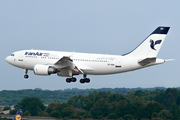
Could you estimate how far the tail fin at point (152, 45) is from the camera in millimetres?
62750

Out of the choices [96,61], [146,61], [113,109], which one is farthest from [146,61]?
[113,109]

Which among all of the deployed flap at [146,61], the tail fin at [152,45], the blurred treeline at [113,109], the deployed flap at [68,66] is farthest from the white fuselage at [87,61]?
the blurred treeline at [113,109]

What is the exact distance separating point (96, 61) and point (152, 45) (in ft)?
35.3

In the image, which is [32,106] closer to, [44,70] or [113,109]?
[113,109]

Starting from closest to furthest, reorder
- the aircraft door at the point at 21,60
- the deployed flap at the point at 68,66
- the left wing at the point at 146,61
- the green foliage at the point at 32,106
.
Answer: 1. the left wing at the point at 146,61
2. the deployed flap at the point at 68,66
3. the aircraft door at the point at 21,60
4. the green foliage at the point at 32,106

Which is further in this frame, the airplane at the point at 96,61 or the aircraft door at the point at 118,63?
the aircraft door at the point at 118,63

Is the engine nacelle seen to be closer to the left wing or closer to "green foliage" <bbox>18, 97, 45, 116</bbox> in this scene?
the left wing

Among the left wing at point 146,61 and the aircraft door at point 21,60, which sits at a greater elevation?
the aircraft door at point 21,60

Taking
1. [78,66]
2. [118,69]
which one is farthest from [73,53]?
[118,69]

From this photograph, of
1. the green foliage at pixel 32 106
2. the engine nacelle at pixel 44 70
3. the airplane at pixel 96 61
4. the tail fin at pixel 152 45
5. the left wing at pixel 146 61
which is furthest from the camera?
the green foliage at pixel 32 106

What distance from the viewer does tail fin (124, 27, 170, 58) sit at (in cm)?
6275

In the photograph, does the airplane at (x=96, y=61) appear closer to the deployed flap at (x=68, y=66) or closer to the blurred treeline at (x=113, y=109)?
the deployed flap at (x=68, y=66)

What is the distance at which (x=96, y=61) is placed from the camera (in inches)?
2520

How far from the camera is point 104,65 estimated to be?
2499 inches
